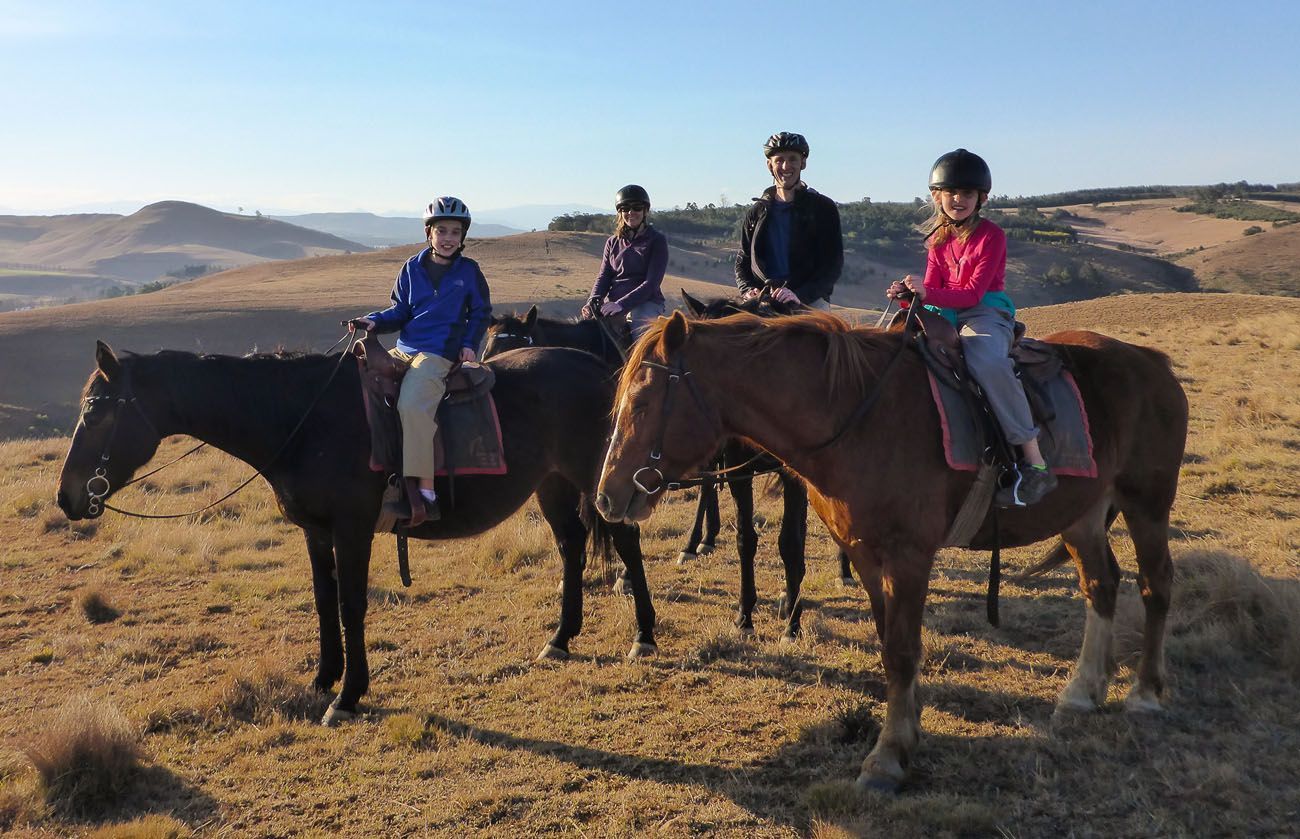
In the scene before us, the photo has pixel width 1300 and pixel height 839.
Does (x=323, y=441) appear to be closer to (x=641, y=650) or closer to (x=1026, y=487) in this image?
(x=641, y=650)

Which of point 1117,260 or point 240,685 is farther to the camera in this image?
point 1117,260

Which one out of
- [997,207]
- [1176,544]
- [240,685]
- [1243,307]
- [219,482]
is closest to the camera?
[240,685]

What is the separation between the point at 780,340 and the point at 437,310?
3.02m

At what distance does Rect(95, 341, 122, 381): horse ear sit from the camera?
5.31 metres

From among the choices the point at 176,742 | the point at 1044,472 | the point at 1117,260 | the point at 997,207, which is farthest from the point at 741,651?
the point at 997,207

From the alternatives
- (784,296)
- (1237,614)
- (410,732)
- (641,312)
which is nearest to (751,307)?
(784,296)

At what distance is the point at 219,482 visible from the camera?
14117 mm

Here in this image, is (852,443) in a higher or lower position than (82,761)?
higher

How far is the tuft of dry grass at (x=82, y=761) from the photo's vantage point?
186 inches

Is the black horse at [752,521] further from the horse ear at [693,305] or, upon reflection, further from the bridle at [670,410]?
the bridle at [670,410]

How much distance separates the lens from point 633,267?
903 centimetres

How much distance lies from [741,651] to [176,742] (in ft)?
12.8

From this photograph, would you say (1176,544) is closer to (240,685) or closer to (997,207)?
(240,685)

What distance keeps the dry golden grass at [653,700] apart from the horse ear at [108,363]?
2.25 metres
